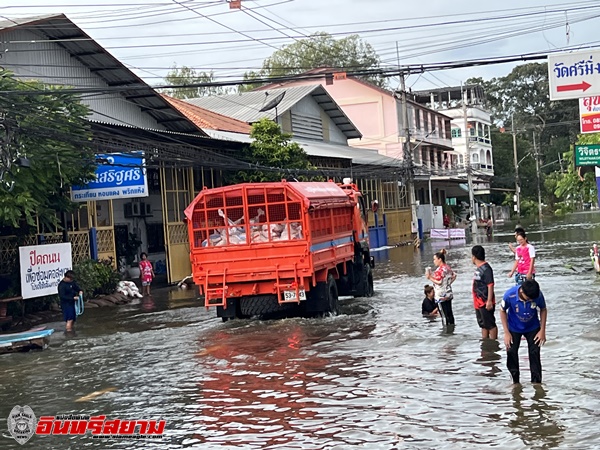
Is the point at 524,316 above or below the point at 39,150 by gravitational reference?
below

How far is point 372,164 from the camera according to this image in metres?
54.0

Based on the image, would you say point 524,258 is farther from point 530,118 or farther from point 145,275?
point 530,118

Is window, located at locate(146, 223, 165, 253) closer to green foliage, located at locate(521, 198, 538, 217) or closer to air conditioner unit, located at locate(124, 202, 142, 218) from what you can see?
air conditioner unit, located at locate(124, 202, 142, 218)

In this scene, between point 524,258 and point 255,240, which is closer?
point 524,258

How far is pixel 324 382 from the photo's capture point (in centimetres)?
1169

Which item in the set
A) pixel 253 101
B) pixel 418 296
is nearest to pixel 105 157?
pixel 418 296

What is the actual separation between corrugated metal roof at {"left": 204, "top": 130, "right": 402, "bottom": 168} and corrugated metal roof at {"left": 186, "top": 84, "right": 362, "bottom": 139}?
6.32ft

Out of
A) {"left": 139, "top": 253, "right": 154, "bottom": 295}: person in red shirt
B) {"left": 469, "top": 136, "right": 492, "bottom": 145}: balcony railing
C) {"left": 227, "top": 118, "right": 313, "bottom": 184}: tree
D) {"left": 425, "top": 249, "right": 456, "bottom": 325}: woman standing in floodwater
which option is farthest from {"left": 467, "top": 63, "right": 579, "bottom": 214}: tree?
{"left": 425, "top": 249, "right": 456, "bottom": 325}: woman standing in floodwater

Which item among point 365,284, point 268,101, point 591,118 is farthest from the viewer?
point 268,101

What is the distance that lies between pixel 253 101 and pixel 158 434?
45.7 m

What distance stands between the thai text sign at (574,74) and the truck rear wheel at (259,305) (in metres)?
7.18

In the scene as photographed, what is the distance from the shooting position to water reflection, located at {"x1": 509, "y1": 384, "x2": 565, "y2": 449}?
27.4 ft

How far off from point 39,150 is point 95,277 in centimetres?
575

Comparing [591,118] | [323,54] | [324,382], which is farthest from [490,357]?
[323,54]
